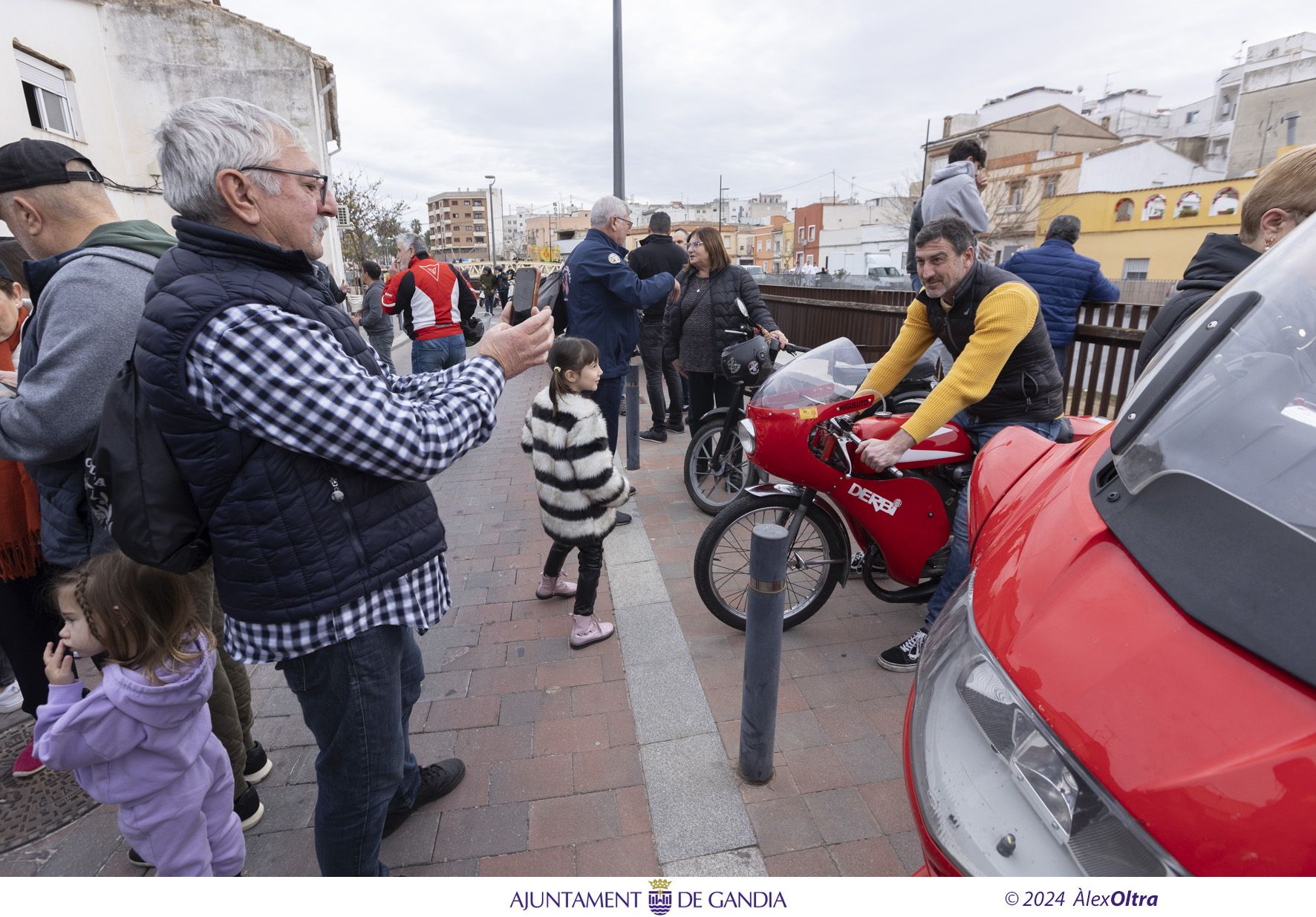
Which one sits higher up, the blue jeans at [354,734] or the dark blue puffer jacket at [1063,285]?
the dark blue puffer jacket at [1063,285]

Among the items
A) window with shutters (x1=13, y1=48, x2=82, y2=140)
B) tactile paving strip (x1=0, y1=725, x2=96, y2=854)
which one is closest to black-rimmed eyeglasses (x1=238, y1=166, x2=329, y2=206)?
tactile paving strip (x1=0, y1=725, x2=96, y2=854)

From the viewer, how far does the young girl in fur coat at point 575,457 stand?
312 cm

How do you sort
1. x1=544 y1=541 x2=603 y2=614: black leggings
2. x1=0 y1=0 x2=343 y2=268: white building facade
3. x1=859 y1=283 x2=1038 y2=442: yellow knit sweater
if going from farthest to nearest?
x1=0 y1=0 x2=343 y2=268: white building facade < x1=544 y1=541 x2=603 y2=614: black leggings < x1=859 y1=283 x2=1038 y2=442: yellow knit sweater

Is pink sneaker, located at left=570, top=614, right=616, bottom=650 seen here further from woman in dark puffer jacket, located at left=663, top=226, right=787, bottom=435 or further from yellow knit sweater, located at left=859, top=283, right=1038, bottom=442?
woman in dark puffer jacket, located at left=663, top=226, right=787, bottom=435

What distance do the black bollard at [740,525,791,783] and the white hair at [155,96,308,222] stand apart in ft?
5.21

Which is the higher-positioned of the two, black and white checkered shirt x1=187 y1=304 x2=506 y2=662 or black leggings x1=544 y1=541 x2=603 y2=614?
black and white checkered shirt x1=187 y1=304 x2=506 y2=662

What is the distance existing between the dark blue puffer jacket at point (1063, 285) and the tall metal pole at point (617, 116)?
5.35 meters

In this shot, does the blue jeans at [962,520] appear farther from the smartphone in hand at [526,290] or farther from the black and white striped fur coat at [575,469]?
the smartphone in hand at [526,290]

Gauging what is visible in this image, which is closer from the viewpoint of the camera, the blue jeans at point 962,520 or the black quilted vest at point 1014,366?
the blue jeans at point 962,520

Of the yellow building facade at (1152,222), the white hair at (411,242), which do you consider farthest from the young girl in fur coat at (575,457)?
the yellow building facade at (1152,222)

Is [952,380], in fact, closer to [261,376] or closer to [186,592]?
[261,376]

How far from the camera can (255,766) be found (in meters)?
2.50

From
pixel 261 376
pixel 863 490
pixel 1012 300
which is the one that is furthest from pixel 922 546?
pixel 261 376

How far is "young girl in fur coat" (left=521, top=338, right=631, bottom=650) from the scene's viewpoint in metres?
3.12
